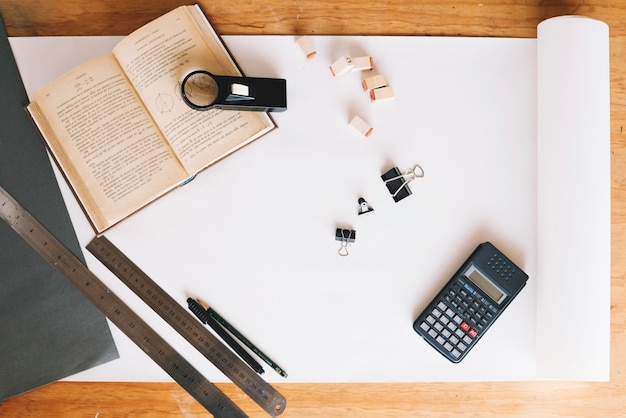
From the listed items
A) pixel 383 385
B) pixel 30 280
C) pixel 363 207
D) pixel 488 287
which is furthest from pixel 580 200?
pixel 30 280

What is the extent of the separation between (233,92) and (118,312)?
1.47 ft

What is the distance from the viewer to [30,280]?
2.98 feet

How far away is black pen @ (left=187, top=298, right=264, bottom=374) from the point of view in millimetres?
909

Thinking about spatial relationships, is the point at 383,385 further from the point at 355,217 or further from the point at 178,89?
the point at 178,89

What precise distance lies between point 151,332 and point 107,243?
0.59 ft

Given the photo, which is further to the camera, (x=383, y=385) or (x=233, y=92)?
(x=383, y=385)

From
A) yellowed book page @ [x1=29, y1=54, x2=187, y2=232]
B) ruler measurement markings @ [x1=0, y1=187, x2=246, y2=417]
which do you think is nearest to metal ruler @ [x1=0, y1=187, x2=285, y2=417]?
ruler measurement markings @ [x1=0, y1=187, x2=246, y2=417]

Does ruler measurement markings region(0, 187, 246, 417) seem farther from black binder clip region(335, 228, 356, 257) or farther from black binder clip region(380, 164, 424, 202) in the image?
black binder clip region(380, 164, 424, 202)

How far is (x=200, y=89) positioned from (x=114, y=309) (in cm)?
43

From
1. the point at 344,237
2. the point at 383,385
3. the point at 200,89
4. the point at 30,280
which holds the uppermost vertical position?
the point at 200,89

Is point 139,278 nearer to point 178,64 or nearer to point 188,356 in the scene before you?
point 188,356

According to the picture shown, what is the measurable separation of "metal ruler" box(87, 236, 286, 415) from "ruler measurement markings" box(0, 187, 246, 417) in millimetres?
36

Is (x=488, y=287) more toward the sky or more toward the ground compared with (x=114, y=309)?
more toward the ground

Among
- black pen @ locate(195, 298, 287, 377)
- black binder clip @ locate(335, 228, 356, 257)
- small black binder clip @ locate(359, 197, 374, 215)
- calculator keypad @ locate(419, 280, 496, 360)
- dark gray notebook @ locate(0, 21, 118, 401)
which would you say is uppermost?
dark gray notebook @ locate(0, 21, 118, 401)
